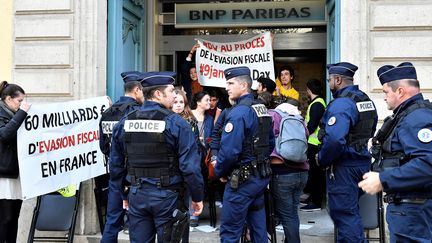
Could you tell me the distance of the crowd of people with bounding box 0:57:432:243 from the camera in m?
3.76

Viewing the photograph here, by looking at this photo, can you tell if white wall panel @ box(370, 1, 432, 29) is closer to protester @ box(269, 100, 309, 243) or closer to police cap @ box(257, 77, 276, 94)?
police cap @ box(257, 77, 276, 94)

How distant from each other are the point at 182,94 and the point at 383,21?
260cm

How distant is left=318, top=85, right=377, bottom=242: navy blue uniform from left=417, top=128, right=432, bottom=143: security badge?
1.68 meters

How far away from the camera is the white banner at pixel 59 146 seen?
5.70 m

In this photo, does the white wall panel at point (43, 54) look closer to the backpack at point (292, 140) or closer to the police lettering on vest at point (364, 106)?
the backpack at point (292, 140)

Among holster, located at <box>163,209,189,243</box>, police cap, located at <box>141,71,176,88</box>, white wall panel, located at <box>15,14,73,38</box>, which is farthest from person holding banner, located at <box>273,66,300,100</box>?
holster, located at <box>163,209,189,243</box>

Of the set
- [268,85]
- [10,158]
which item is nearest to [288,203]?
[268,85]

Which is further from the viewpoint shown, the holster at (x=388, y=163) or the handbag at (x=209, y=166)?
the handbag at (x=209, y=166)

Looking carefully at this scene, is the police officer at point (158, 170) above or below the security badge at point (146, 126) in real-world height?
below

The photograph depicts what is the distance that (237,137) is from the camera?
5102mm

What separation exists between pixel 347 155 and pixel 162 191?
7.05 ft

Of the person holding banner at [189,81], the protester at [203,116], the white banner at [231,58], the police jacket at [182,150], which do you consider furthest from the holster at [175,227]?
the person holding banner at [189,81]

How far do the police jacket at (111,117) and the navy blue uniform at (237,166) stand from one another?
1246 mm

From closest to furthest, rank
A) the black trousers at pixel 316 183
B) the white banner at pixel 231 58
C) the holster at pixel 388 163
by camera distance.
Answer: the holster at pixel 388 163, the black trousers at pixel 316 183, the white banner at pixel 231 58
